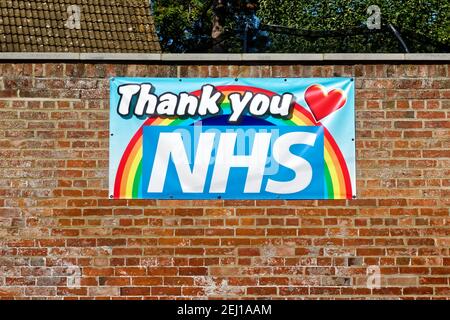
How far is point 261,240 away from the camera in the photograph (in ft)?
29.5

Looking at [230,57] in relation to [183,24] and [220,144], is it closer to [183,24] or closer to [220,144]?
[220,144]

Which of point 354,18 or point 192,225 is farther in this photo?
point 354,18

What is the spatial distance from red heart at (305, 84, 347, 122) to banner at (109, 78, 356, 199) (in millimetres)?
59

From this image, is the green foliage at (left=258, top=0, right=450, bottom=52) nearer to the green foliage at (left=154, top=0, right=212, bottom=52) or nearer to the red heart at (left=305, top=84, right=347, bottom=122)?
the green foliage at (left=154, top=0, right=212, bottom=52)

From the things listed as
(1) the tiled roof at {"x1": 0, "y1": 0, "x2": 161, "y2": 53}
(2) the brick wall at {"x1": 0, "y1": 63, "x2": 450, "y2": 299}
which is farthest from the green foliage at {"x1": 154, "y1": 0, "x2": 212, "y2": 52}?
(2) the brick wall at {"x1": 0, "y1": 63, "x2": 450, "y2": 299}

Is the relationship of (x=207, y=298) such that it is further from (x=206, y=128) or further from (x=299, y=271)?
(x=206, y=128)

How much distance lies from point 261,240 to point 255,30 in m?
30.8

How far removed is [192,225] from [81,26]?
954 cm

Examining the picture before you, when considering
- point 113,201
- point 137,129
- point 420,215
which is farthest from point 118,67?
point 420,215

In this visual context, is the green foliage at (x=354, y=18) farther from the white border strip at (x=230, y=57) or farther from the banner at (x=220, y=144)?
the banner at (x=220, y=144)

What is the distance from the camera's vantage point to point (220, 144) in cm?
901

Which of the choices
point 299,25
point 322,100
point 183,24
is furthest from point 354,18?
point 322,100
